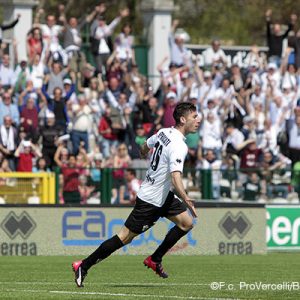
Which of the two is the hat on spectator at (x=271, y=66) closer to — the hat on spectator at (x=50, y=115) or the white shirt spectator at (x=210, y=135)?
the white shirt spectator at (x=210, y=135)

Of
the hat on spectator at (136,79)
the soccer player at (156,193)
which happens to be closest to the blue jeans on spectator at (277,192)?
Answer: the hat on spectator at (136,79)

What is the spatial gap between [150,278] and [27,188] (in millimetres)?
5838

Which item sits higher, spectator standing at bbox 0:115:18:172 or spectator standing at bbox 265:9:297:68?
spectator standing at bbox 265:9:297:68

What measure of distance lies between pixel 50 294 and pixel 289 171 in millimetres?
9922

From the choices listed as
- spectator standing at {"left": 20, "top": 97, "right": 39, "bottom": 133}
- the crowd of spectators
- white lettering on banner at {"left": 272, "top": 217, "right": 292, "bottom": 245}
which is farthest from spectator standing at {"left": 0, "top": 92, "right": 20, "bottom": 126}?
white lettering on banner at {"left": 272, "top": 217, "right": 292, "bottom": 245}

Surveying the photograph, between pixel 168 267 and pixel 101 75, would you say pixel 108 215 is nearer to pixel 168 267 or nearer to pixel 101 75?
pixel 168 267

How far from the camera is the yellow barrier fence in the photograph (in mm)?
16391

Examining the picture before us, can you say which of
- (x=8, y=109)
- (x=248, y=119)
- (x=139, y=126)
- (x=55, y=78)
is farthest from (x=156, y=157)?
(x=248, y=119)

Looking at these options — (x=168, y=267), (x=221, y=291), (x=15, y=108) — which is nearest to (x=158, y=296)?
(x=221, y=291)

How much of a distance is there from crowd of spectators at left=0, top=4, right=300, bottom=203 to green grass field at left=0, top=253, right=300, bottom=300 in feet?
8.13

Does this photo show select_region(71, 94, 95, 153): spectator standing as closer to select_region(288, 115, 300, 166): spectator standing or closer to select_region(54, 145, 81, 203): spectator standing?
select_region(54, 145, 81, 203): spectator standing

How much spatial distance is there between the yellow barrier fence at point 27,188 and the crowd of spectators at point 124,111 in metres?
0.28

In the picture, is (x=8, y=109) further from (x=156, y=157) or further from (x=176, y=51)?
(x=156, y=157)

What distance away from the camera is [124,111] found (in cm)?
2028
